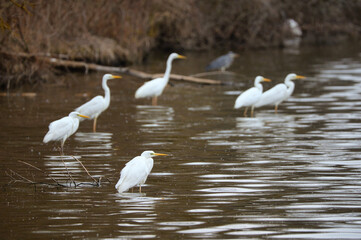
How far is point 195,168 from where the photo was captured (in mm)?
9992

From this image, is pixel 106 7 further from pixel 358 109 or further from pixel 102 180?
pixel 102 180

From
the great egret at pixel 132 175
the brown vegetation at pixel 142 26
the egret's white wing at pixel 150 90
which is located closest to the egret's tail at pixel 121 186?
the great egret at pixel 132 175

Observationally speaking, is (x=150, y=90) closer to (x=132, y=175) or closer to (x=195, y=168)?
(x=195, y=168)

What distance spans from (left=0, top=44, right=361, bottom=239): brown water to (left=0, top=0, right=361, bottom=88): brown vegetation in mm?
2241

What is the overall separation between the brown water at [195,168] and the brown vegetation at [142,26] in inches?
88.2

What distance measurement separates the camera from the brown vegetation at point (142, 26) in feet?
67.9

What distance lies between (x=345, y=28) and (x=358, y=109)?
1171 inches

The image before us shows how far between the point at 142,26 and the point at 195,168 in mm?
19639

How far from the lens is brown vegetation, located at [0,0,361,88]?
20.7 meters

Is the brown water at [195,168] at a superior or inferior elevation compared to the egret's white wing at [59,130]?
inferior

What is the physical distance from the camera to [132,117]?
15.4 m

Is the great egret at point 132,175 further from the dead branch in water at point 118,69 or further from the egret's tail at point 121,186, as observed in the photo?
the dead branch in water at point 118,69

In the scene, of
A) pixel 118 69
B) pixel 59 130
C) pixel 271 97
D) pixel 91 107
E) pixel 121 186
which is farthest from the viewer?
pixel 118 69

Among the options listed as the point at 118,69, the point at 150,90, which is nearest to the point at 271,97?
the point at 150,90
